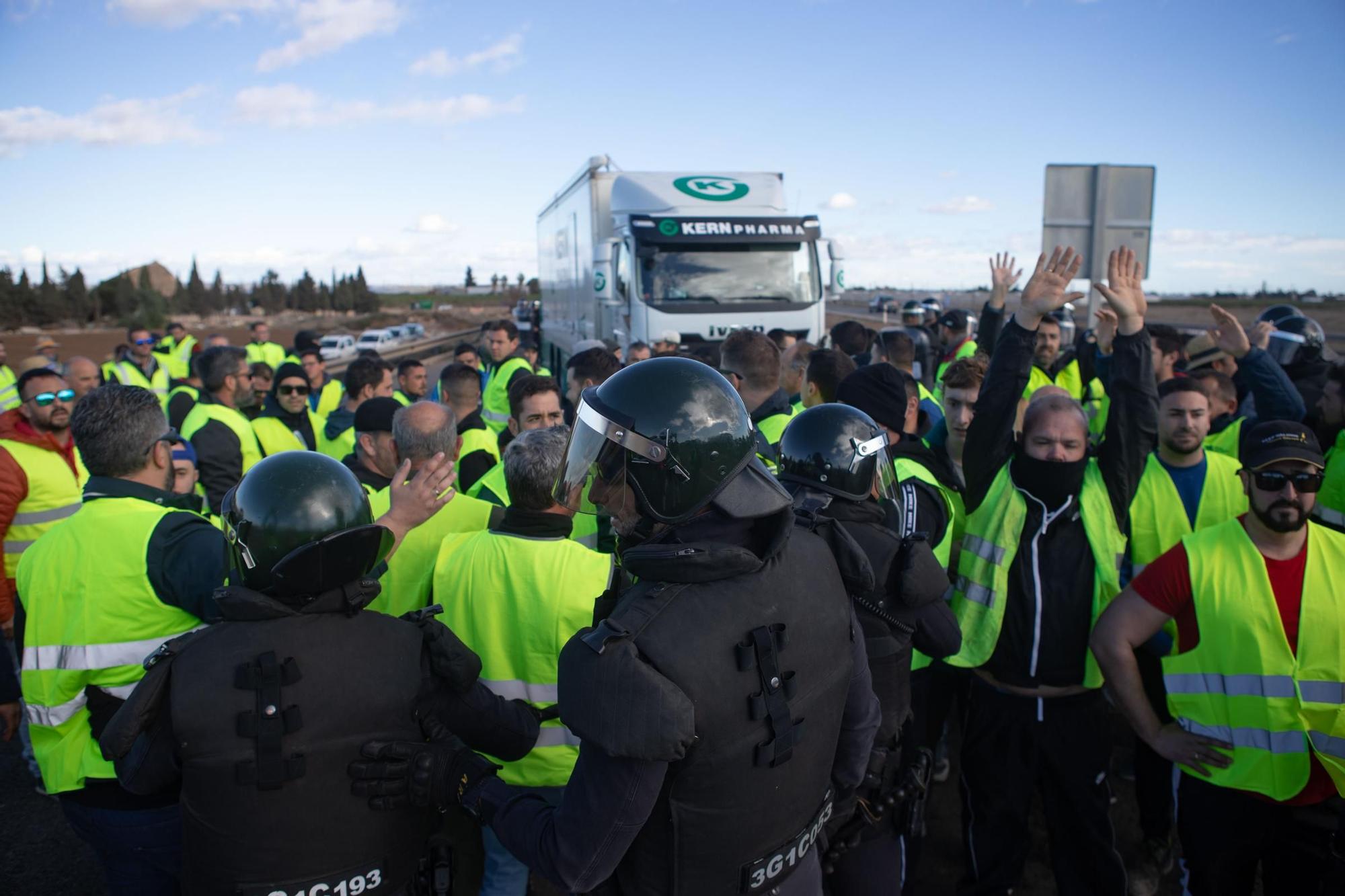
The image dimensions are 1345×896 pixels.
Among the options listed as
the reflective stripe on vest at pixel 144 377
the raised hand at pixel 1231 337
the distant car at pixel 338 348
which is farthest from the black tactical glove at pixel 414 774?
the distant car at pixel 338 348

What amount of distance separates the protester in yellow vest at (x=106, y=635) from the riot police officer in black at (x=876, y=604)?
189 cm

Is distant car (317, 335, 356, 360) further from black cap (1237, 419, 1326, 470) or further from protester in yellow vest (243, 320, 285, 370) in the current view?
black cap (1237, 419, 1326, 470)

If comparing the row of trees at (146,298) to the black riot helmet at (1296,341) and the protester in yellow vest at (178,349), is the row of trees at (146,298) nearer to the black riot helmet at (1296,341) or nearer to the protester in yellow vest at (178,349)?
the protester in yellow vest at (178,349)

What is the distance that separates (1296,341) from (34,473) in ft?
28.5

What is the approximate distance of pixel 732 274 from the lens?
39.6 ft

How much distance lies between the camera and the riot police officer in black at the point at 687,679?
1556 millimetres

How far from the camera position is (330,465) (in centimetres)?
213

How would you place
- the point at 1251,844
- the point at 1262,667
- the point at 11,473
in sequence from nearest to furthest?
the point at 1262,667
the point at 1251,844
the point at 11,473

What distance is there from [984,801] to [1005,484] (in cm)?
134

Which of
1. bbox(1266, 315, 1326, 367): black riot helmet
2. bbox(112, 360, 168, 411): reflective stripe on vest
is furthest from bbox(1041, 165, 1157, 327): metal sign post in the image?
bbox(112, 360, 168, 411): reflective stripe on vest

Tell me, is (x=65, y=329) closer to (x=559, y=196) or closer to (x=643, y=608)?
(x=559, y=196)

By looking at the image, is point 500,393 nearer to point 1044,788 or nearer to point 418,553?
point 418,553

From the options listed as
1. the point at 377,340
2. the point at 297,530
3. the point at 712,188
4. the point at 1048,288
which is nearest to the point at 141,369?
the point at 712,188

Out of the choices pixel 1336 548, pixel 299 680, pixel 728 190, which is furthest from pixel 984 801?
pixel 728 190
